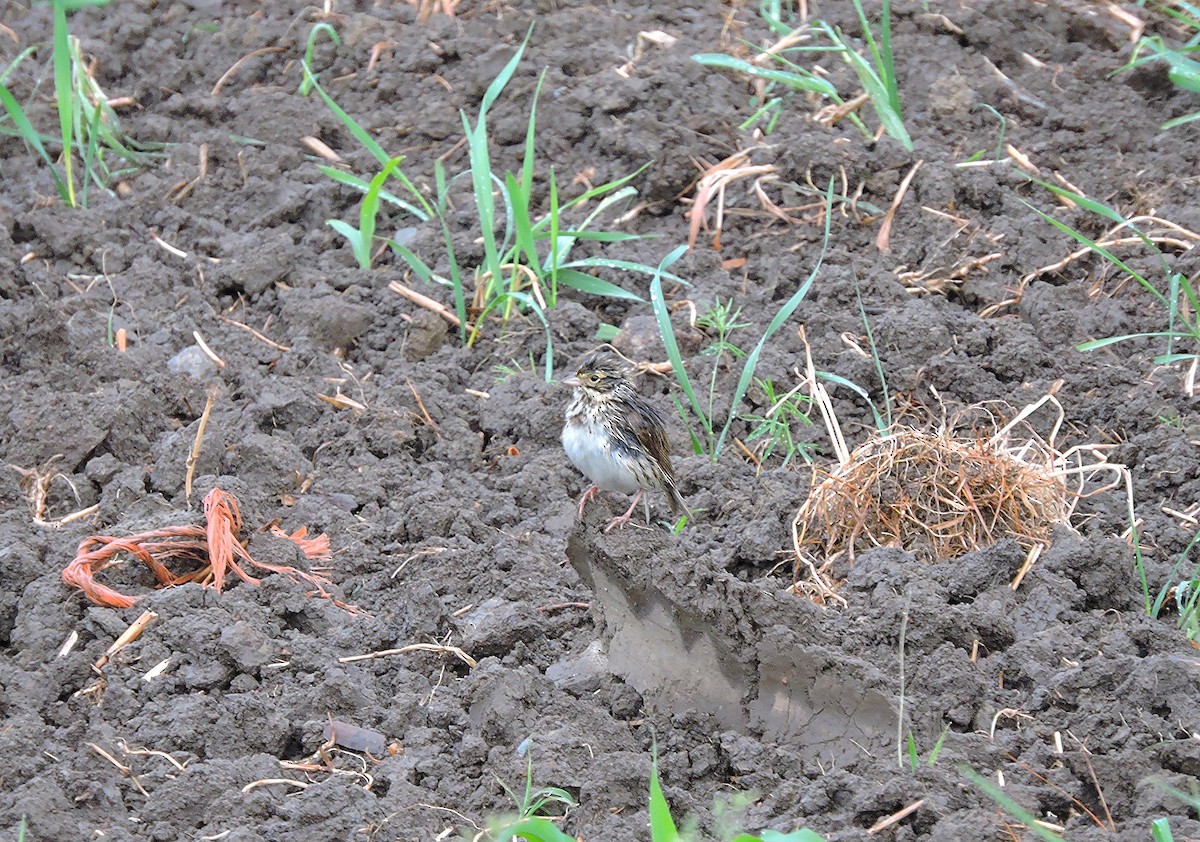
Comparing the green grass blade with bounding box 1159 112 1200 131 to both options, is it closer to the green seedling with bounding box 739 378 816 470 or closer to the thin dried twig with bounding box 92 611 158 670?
the green seedling with bounding box 739 378 816 470

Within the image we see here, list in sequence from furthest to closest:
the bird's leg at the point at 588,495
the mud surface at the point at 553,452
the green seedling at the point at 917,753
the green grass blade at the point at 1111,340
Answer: the green grass blade at the point at 1111,340 < the bird's leg at the point at 588,495 < the mud surface at the point at 553,452 < the green seedling at the point at 917,753

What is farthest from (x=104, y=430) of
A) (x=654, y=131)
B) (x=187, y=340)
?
(x=654, y=131)

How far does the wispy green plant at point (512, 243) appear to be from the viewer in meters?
5.72

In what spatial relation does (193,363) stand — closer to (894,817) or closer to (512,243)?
(512,243)

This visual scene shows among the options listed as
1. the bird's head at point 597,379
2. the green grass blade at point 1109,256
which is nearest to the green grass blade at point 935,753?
the bird's head at point 597,379

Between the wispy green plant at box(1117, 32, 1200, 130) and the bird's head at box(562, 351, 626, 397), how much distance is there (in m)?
3.12

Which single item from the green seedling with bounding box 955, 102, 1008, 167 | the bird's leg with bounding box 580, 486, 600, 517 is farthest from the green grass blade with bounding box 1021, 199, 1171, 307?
the bird's leg with bounding box 580, 486, 600, 517

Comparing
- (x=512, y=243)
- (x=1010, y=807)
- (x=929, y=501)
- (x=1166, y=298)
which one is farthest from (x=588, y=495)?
(x=1166, y=298)

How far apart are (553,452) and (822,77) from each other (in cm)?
278

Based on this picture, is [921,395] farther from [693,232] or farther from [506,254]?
[506,254]

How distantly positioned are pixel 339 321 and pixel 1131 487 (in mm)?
3238

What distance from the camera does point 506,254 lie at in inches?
233

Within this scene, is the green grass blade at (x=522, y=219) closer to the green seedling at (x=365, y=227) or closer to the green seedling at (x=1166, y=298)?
the green seedling at (x=365, y=227)

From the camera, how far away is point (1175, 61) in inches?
248
